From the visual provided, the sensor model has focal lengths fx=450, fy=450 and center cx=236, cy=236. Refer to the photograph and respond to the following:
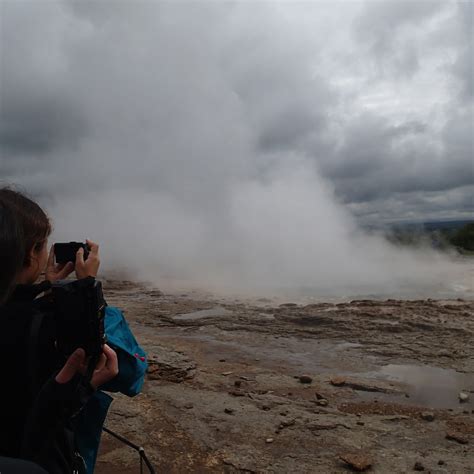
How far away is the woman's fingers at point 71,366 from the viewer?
1133 millimetres

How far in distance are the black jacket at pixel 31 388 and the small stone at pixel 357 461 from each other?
332 cm

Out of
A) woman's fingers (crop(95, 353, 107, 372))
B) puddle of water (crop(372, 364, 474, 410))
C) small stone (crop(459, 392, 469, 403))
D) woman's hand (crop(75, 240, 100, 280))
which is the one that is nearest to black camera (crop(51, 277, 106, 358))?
woman's fingers (crop(95, 353, 107, 372))

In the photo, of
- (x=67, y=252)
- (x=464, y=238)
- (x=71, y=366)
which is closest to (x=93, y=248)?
(x=67, y=252)

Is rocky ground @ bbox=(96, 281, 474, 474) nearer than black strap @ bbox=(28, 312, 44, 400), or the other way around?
black strap @ bbox=(28, 312, 44, 400)

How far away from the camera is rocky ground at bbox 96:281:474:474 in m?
4.07

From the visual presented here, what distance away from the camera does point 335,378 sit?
Answer: 6441mm

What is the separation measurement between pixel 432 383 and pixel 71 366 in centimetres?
645

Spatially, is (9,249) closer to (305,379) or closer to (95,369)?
(95,369)

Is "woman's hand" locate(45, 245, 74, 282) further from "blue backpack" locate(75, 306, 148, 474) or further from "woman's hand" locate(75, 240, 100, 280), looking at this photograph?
"blue backpack" locate(75, 306, 148, 474)

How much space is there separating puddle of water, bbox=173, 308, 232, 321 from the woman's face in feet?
31.4

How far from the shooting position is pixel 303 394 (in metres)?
5.89

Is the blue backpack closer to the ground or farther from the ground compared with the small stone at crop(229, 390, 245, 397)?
farther from the ground

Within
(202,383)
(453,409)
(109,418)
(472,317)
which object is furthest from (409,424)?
(472,317)

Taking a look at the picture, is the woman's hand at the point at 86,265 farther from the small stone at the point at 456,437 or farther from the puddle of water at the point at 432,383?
the puddle of water at the point at 432,383
